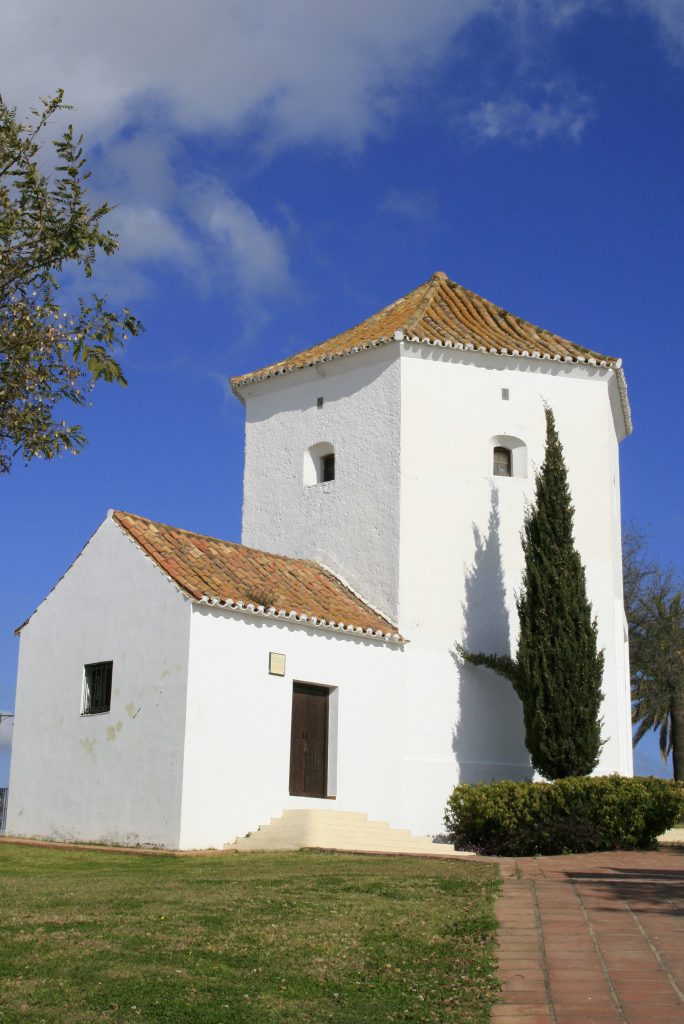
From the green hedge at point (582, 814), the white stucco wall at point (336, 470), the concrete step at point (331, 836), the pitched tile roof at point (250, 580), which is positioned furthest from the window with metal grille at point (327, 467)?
the green hedge at point (582, 814)

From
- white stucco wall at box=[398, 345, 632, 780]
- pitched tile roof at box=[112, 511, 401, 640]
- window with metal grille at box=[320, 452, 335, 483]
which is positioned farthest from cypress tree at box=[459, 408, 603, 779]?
window with metal grille at box=[320, 452, 335, 483]

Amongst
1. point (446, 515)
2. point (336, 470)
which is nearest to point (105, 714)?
point (336, 470)

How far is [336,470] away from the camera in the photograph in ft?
74.0

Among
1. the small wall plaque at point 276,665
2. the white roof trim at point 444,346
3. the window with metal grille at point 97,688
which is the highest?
the white roof trim at point 444,346

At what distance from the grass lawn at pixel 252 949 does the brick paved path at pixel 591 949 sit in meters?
0.24

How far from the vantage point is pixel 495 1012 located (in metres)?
6.34

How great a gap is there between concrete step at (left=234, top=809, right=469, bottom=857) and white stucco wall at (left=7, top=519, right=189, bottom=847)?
57.6 inches

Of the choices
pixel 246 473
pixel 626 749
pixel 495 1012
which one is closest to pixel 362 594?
pixel 246 473

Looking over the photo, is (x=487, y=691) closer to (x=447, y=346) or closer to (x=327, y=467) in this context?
(x=327, y=467)

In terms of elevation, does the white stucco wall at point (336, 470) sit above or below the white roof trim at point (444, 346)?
below

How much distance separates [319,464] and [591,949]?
1633 centimetres

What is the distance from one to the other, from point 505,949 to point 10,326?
6.80 metres

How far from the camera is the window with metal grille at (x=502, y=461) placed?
2245 cm

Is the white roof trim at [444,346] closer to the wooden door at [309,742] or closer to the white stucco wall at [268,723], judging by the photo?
the white stucco wall at [268,723]
